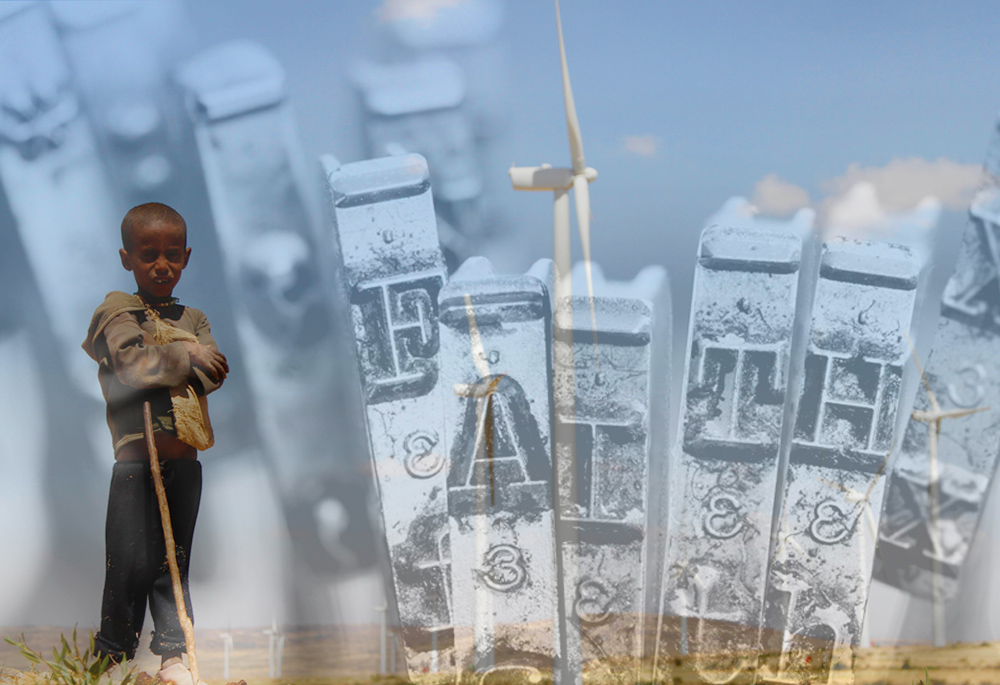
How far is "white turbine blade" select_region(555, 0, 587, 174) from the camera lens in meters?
4.61

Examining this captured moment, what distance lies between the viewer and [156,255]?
12.3 feet

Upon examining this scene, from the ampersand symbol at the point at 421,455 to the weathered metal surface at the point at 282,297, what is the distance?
30cm

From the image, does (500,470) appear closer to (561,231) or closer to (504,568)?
(504,568)

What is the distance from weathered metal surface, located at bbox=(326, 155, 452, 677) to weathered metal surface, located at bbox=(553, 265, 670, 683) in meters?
0.86

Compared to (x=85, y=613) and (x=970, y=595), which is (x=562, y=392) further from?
(x=85, y=613)

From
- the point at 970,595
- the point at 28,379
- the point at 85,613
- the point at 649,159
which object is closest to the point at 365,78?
the point at 649,159

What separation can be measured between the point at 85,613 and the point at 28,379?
159 cm

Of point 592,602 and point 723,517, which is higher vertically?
point 723,517

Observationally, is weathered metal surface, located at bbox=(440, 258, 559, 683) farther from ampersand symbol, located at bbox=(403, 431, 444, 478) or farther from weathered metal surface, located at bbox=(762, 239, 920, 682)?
weathered metal surface, located at bbox=(762, 239, 920, 682)

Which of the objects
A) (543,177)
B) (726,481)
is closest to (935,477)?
(726,481)

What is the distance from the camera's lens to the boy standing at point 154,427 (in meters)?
3.64

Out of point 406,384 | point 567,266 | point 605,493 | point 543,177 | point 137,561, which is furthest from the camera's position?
point 605,493

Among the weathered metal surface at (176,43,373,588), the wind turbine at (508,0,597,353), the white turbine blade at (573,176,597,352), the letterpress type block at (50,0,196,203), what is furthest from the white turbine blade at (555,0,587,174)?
the letterpress type block at (50,0,196,203)

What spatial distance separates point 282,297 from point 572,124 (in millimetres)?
2201
